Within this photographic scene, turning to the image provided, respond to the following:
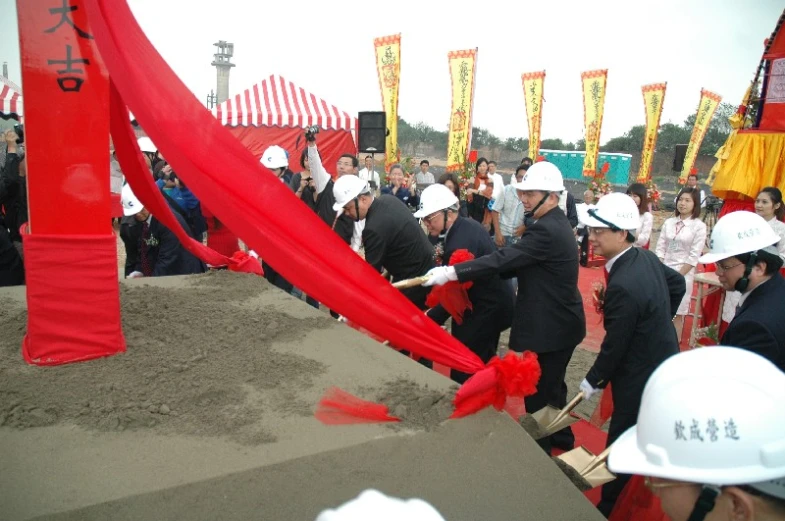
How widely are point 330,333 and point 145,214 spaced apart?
198cm

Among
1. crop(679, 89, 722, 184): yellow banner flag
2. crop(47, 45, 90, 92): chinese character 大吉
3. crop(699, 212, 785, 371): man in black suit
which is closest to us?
crop(699, 212, 785, 371): man in black suit

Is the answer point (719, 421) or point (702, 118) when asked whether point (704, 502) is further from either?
point (702, 118)

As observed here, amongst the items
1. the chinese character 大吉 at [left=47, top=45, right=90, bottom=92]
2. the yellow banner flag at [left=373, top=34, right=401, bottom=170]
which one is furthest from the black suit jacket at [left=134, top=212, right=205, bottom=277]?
the yellow banner flag at [left=373, top=34, right=401, bottom=170]

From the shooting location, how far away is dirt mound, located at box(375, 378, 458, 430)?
6.78ft

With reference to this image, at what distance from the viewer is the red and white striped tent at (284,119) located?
13.2 m

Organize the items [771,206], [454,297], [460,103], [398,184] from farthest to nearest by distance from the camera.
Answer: [460,103]
[398,184]
[771,206]
[454,297]

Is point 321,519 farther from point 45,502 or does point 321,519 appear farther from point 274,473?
point 45,502

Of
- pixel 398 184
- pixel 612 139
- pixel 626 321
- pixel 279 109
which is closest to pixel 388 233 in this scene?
pixel 626 321

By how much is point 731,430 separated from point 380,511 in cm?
69

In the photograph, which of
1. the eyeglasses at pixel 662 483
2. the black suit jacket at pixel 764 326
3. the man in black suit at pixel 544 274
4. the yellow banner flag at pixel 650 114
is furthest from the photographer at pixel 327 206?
the yellow banner flag at pixel 650 114

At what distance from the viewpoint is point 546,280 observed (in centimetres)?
295

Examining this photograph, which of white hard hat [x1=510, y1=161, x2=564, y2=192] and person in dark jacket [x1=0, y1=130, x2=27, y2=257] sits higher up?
white hard hat [x1=510, y1=161, x2=564, y2=192]

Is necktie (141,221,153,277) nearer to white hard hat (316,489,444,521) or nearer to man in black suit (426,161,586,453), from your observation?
man in black suit (426,161,586,453)

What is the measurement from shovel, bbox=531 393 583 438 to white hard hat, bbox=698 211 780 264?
960 mm
